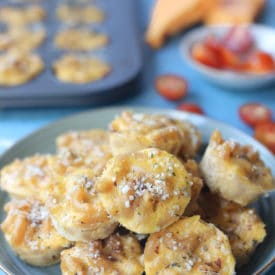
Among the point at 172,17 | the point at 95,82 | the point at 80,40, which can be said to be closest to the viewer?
the point at 95,82

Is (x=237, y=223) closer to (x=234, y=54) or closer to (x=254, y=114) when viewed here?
(x=254, y=114)

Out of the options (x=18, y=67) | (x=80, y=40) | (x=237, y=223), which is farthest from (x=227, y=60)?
(x=237, y=223)

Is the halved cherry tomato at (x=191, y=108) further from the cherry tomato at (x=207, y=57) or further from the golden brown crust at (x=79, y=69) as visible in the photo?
the golden brown crust at (x=79, y=69)

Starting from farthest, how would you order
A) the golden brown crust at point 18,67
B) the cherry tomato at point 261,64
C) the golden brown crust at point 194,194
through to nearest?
the cherry tomato at point 261,64
the golden brown crust at point 18,67
the golden brown crust at point 194,194

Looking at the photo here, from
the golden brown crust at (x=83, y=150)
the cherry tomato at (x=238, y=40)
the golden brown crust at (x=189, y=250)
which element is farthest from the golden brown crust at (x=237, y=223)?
the cherry tomato at (x=238, y=40)

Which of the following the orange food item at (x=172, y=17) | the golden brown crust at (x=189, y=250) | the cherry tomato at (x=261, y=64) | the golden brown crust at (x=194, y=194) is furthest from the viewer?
the orange food item at (x=172, y=17)

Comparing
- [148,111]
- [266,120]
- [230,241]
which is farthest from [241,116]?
[230,241]

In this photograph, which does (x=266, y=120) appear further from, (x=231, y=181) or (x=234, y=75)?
(x=231, y=181)
